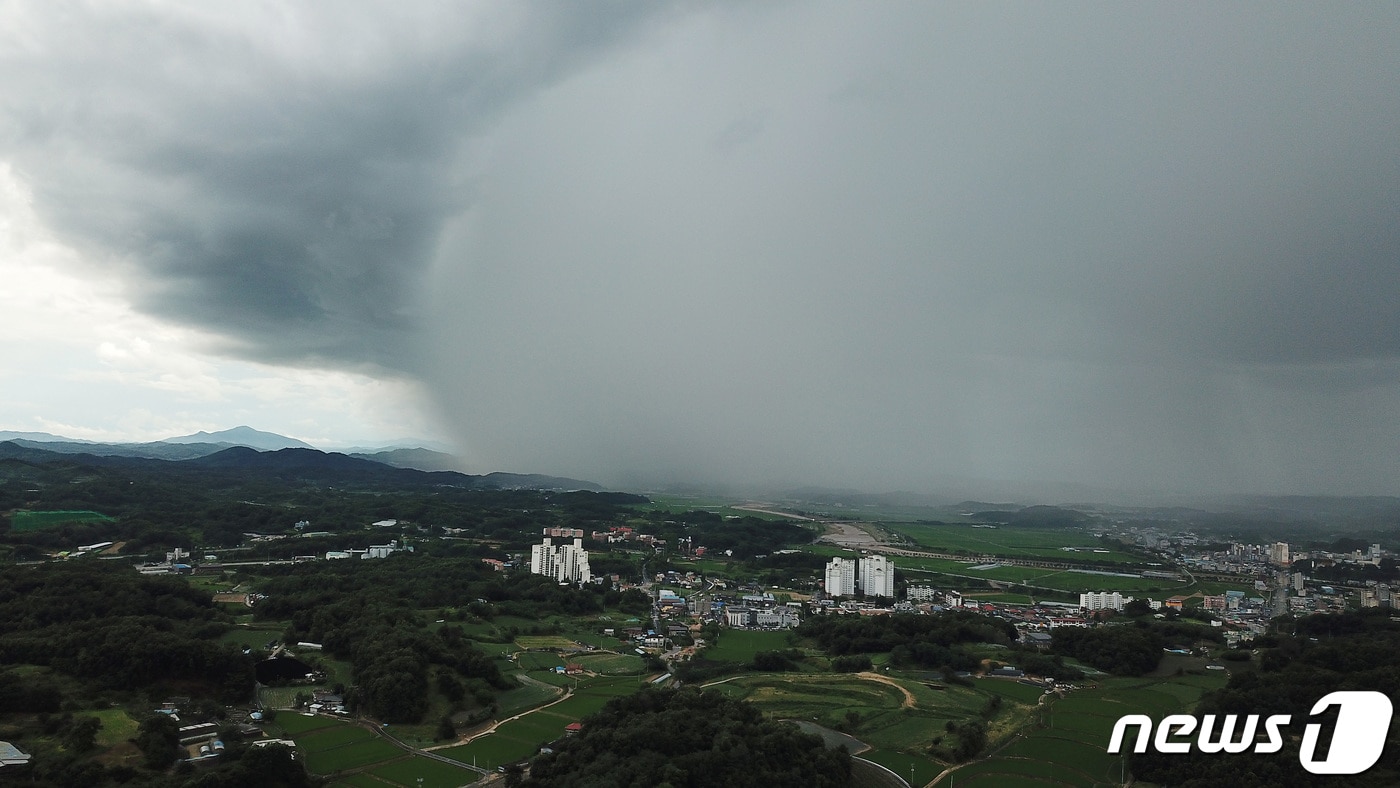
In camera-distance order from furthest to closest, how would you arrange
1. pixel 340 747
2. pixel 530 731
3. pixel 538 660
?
pixel 538 660, pixel 530 731, pixel 340 747

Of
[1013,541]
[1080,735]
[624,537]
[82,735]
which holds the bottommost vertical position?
[1080,735]

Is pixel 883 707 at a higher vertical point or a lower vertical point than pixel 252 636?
lower

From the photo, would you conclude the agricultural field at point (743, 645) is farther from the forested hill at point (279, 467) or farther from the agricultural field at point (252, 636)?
the forested hill at point (279, 467)

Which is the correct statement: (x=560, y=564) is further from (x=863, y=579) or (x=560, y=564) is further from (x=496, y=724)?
(x=496, y=724)

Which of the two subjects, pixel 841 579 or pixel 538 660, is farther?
pixel 841 579

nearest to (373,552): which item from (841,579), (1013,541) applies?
(841,579)

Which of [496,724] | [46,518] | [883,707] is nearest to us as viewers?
[496,724]
